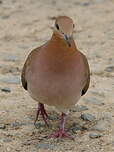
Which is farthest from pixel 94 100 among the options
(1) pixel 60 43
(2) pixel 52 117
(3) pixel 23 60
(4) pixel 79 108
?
(3) pixel 23 60

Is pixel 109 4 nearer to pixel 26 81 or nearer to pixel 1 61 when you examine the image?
pixel 1 61

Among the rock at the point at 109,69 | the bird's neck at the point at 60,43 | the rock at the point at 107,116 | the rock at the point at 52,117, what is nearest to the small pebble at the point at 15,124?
the rock at the point at 52,117

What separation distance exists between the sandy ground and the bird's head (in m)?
0.99

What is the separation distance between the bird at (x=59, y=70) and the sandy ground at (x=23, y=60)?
1.34ft

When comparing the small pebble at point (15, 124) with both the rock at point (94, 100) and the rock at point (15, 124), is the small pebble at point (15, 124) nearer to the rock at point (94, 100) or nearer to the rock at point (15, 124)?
the rock at point (15, 124)

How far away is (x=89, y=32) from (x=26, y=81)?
11.8 feet

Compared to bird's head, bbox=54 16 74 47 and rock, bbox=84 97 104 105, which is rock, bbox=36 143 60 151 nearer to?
bird's head, bbox=54 16 74 47

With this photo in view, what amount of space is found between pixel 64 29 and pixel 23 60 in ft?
8.94

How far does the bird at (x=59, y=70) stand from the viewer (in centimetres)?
432

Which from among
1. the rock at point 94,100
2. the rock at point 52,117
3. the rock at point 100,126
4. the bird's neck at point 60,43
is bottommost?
the rock at point 94,100

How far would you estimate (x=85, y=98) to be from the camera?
5.68 meters

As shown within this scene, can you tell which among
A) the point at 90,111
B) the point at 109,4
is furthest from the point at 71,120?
the point at 109,4

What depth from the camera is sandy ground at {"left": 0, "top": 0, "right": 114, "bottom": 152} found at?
4684mm

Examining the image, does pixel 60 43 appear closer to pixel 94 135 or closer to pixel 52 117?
pixel 94 135
